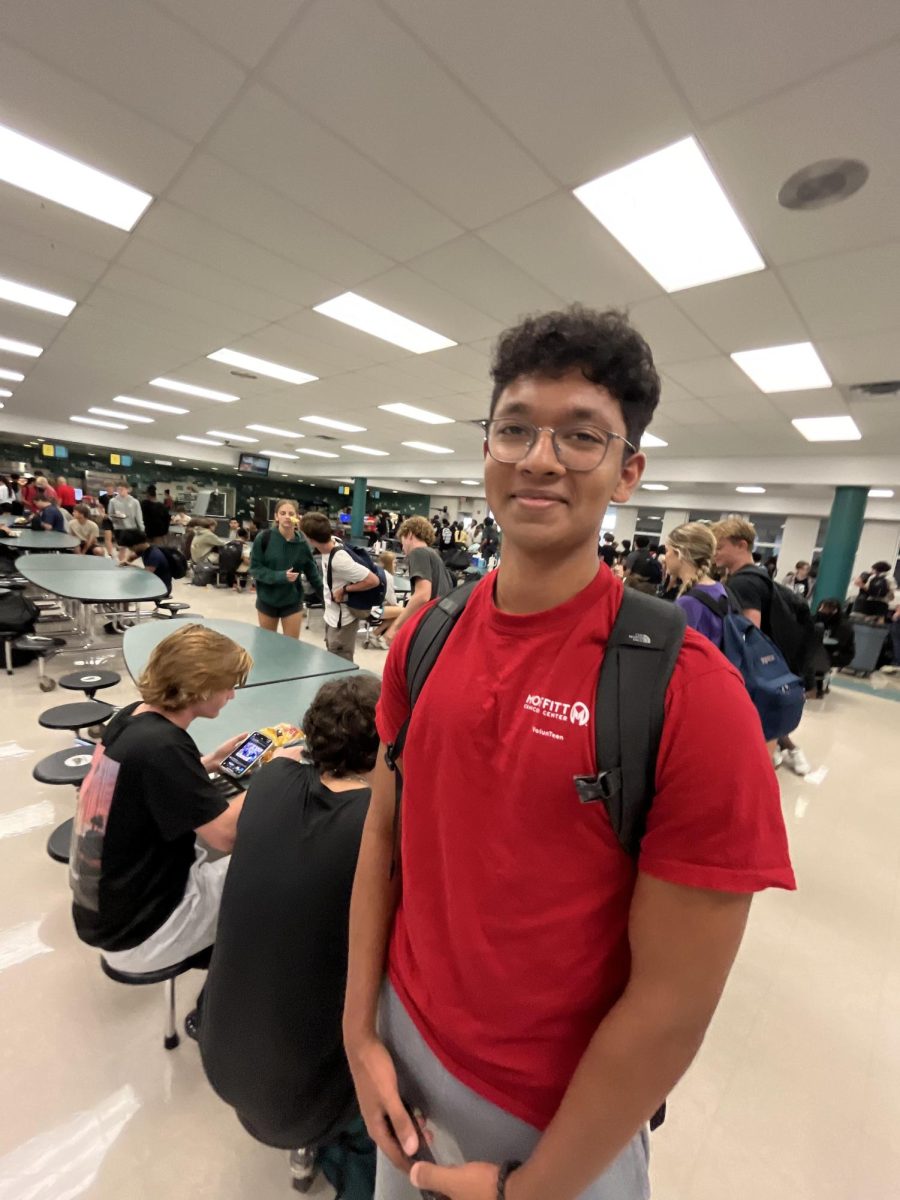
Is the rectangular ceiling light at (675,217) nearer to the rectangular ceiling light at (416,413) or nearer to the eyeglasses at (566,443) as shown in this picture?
the eyeglasses at (566,443)

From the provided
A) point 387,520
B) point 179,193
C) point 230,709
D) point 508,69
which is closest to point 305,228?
point 179,193

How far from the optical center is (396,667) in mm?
870

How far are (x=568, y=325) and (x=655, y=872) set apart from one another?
0.70 metres

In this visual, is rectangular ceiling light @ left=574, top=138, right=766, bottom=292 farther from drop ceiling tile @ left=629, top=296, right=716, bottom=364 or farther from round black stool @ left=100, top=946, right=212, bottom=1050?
round black stool @ left=100, top=946, right=212, bottom=1050

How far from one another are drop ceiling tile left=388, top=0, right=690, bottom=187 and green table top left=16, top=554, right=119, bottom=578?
5.12m

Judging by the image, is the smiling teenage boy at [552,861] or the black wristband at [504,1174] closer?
the smiling teenage boy at [552,861]

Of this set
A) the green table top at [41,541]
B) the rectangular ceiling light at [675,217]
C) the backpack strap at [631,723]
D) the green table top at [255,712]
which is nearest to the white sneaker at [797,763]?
the rectangular ceiling light at [675,217]

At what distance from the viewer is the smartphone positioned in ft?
5.24

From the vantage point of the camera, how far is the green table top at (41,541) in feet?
20.4

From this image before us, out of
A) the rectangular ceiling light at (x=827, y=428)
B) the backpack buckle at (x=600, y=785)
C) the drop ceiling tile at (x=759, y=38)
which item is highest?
the drop ceiling tile at (x=759, y=38)

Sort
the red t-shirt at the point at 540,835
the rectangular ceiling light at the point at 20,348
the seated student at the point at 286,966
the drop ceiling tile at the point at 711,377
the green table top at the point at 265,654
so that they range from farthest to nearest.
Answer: the rectangular ceiling light at the point at 20,348 → the drop ceiling tile at the point at 711,377 → the green table top at the point at 265,654 → the seated student at the point at 286,966 → the red t-shirt at the point at 540,835

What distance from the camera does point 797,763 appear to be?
3.82m

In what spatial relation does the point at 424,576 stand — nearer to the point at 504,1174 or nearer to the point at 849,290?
the point at 849,290

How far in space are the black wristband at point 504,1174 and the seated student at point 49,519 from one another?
9669mm
